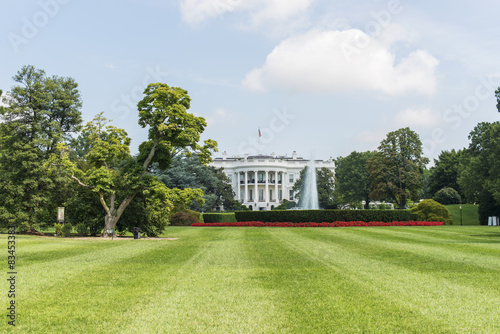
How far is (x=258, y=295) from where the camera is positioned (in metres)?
7.68

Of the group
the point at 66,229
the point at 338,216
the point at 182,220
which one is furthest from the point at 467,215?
the point at 66,229

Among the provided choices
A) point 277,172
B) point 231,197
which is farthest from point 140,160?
point 277,172

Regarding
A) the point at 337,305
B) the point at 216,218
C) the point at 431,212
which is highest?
the point at 431,212

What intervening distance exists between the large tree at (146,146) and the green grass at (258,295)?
11271mm

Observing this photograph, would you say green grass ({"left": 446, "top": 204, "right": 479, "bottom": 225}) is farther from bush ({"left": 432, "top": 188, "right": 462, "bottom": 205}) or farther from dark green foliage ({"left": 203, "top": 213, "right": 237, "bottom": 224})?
dark green foliage ({"left": 203, "top": 213, "right": 237, "bottom": 224})

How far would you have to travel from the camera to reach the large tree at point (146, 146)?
23984 millimetres

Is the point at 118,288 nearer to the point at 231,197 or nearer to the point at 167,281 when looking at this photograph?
the point at 167,281

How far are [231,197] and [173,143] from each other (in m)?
50.4

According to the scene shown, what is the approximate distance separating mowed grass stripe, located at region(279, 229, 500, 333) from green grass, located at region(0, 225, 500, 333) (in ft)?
0.06

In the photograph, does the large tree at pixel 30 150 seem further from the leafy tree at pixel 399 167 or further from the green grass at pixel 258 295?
the leafy tree at pixel 399 167

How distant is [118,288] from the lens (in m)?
8.39

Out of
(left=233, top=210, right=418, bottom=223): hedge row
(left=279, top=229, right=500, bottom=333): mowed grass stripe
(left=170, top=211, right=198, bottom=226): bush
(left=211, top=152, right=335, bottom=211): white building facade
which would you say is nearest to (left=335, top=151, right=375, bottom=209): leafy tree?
(left=211, top=152, right=335, bottom=211): white building facade

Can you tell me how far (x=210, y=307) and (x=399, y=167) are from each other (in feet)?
172

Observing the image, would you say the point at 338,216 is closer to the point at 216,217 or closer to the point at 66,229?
the point at 216,217
